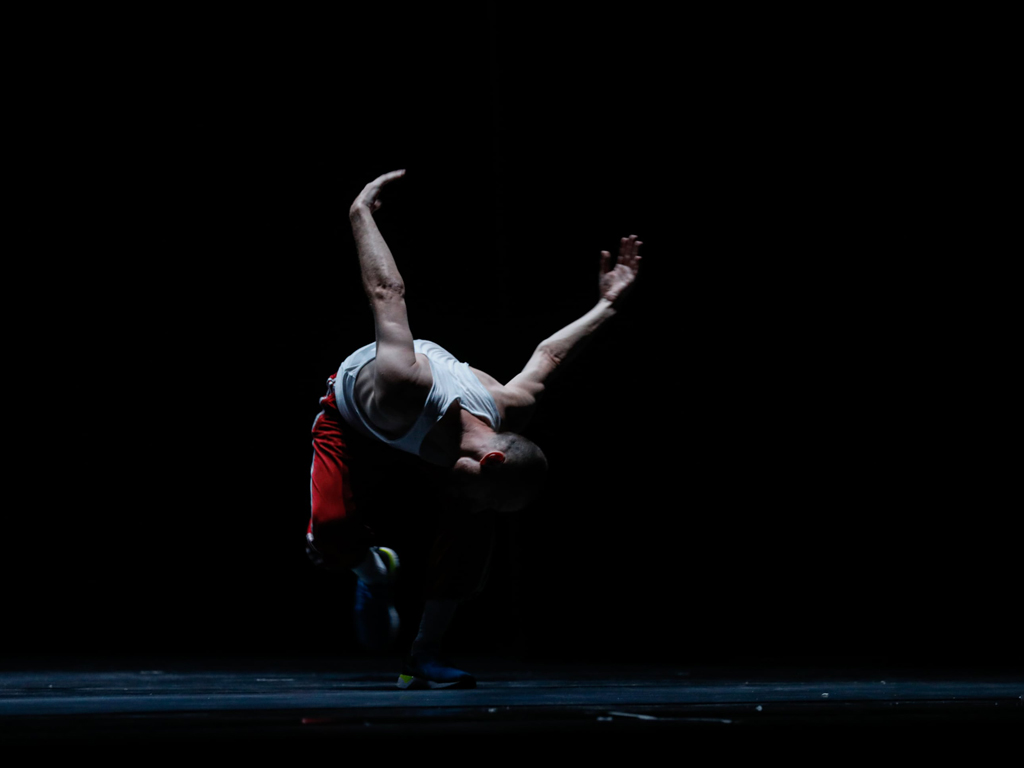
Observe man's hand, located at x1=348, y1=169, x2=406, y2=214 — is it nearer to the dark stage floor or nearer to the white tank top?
the white tank top

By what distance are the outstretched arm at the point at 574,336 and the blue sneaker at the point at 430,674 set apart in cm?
60

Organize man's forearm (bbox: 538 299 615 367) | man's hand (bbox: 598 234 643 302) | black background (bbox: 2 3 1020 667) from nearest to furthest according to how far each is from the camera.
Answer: man's forearm (bbox: 538 299 615 367) < man's hand (bbox: 598 234 643 302) < black background (bbox: 2 3 1020 667)

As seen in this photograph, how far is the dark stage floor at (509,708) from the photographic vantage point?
1.70 metres

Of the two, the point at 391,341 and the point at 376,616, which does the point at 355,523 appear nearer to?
the point at 376,616

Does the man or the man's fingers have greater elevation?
the man's fingers

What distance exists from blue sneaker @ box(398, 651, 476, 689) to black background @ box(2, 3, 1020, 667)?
1651 millimetres

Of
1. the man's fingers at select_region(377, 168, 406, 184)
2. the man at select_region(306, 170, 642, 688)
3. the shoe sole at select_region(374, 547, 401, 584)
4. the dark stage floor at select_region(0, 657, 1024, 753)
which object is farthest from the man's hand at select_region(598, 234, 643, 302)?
the dark stage floor at select_region(0, 657, 1024, 753)

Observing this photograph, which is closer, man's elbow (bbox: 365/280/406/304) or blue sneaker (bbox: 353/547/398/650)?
man's elbow (bbox: 365/280/406/304)

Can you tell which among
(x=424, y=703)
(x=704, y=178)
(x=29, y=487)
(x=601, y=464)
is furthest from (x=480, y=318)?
(x=424, y=703)

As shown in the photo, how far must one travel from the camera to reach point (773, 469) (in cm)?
455

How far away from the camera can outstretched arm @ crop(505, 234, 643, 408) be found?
113 inches

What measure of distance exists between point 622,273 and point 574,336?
0.26 m

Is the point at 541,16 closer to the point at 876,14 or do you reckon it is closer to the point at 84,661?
the point at 876,14

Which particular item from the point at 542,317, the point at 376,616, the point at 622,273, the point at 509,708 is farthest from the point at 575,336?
the point at 542,317
